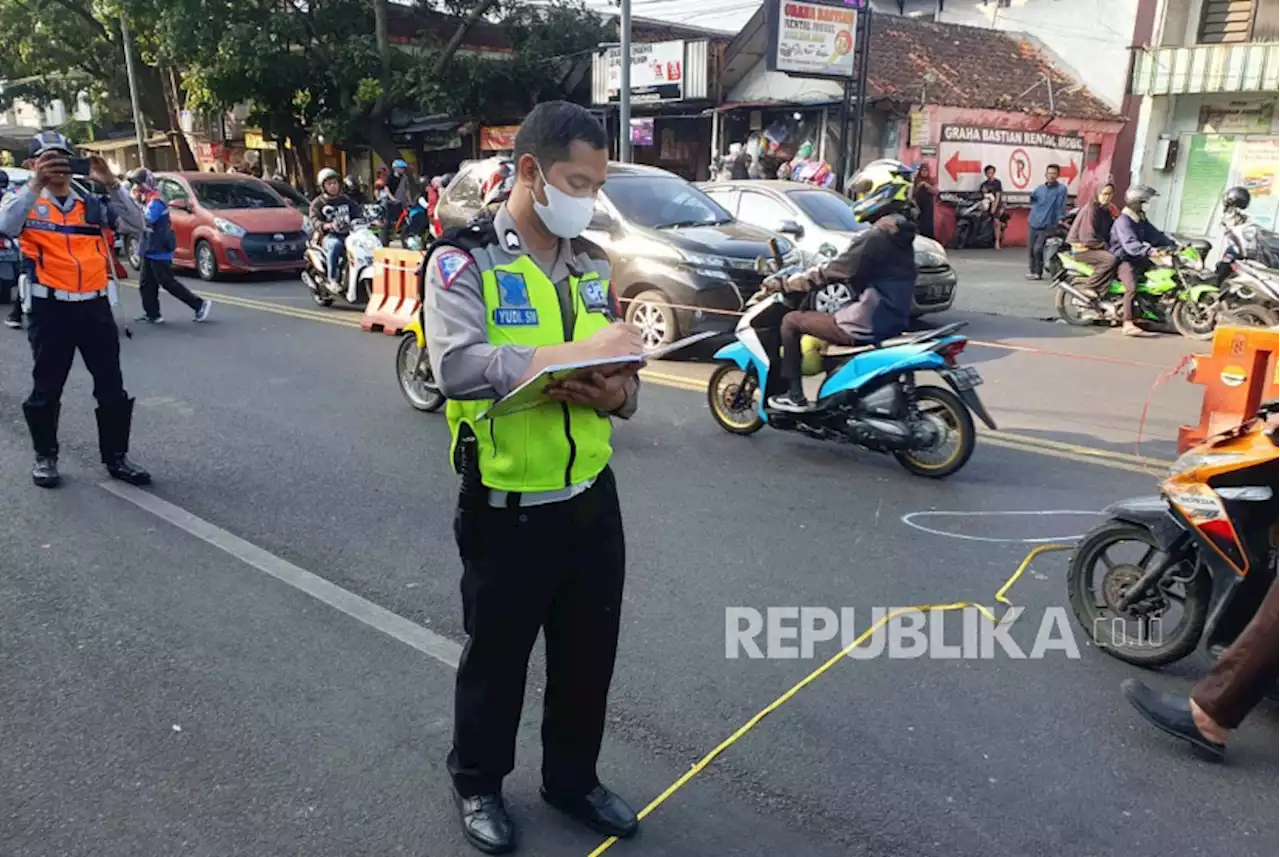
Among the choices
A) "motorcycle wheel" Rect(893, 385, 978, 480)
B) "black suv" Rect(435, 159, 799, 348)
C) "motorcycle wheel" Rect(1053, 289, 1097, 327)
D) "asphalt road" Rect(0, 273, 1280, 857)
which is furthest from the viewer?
"motorcycle wheel" Rect(1053, 289, 1097, 327)

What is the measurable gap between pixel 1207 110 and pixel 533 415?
23900 mm

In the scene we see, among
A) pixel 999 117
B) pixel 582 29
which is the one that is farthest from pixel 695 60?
pixel 999 117

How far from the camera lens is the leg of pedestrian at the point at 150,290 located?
11.2 metres

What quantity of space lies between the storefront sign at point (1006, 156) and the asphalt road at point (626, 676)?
49.6 feet

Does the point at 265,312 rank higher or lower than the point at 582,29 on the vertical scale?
lower

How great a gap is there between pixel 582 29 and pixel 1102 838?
2437cm

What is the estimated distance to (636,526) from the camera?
5188mm

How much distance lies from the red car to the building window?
18545mm

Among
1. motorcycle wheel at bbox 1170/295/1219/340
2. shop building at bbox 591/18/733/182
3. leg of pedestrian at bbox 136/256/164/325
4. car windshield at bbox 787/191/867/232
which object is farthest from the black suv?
shop building at bbox 591/18/733/182

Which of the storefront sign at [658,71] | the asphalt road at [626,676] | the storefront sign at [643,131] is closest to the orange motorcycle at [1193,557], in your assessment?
the asphalt road at [626,676]

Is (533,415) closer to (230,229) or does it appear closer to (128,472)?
(128,472)

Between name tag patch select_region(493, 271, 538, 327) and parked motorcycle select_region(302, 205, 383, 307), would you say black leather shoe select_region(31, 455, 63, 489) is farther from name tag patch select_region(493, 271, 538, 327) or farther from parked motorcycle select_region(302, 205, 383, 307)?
parked motorcycle select_region(302, 205, 383, 307)

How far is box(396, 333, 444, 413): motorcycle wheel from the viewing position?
745cm

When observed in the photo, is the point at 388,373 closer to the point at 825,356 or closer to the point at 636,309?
the point at 636,309
